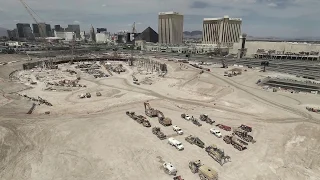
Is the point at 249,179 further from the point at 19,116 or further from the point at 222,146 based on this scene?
the point at 19,116

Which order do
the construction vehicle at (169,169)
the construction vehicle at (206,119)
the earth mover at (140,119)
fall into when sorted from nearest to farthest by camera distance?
the construction vehicle at (169,169), the earth mover at (140,119), the construction vehicle at (206,119)

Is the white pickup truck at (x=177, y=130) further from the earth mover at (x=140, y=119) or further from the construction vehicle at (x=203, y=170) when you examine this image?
the construction vehicle at (x=203, y=170)

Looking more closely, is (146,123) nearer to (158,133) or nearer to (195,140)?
(158,133)

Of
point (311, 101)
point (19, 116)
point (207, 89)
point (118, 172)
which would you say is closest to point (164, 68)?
point (207, 89)

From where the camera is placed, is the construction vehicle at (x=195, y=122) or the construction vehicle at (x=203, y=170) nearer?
the construction vehicle at (x=203, y=170)

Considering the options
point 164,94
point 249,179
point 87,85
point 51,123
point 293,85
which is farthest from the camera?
point 87,85

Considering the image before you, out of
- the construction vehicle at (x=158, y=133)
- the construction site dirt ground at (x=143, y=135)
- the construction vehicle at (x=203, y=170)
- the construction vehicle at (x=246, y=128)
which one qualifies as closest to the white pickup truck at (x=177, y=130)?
the construction site dirt ground at (x=143, y=135)

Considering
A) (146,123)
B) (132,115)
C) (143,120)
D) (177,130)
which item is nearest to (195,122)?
(177,130)
